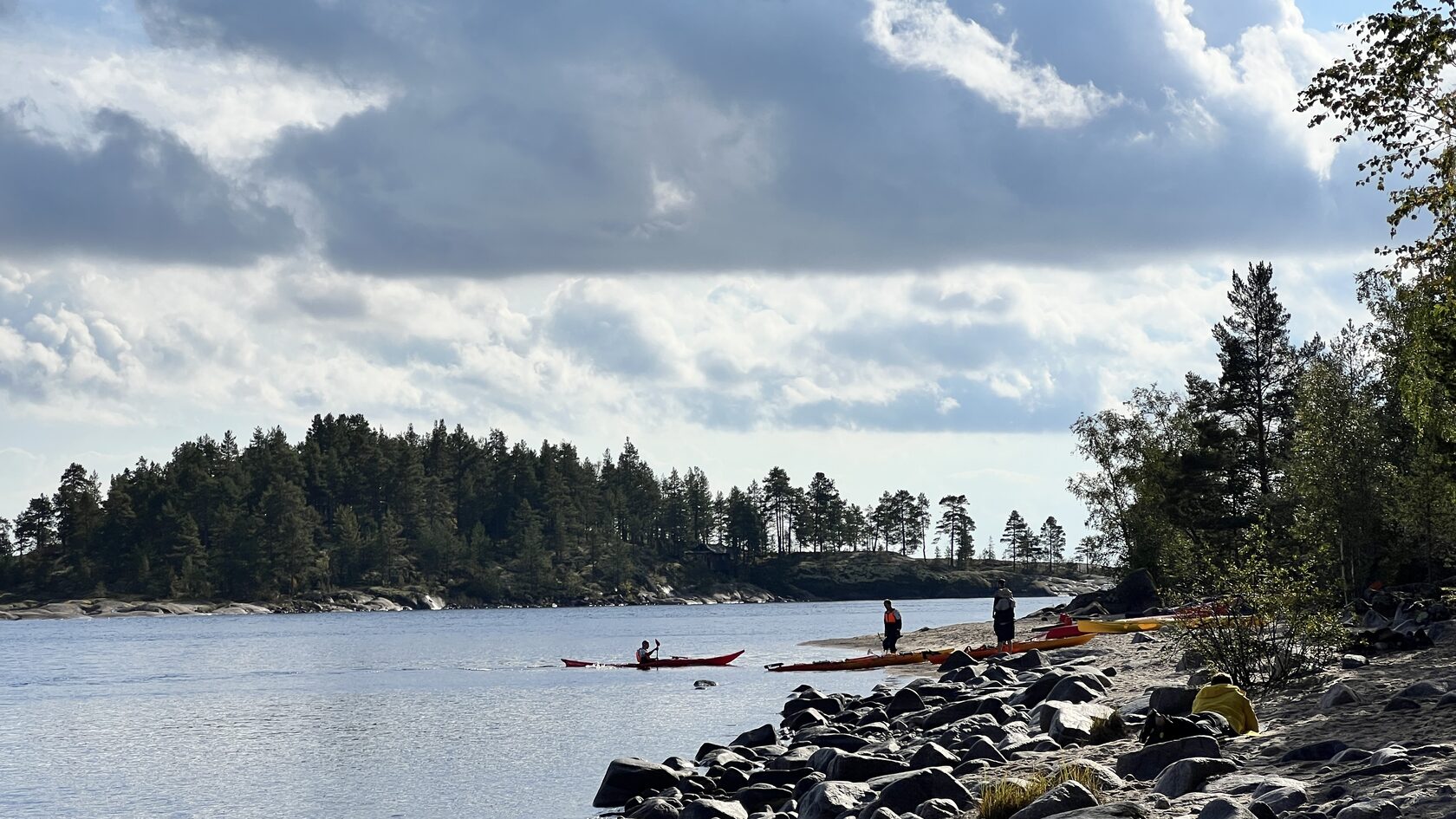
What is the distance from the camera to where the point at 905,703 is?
31.3 metres

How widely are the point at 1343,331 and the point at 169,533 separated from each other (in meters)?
170

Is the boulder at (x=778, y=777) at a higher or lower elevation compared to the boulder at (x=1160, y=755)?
lower

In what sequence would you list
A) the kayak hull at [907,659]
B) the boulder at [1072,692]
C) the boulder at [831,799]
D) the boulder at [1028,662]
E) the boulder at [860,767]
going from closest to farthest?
the boulder at [831,799], the boulder at [860,767], the boulder at [1072,692], the boulder at [1028,662], the kayak hull at [907,659]

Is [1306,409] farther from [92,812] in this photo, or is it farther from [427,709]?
[92,812]

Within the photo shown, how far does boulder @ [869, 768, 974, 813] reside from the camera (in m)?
17.0

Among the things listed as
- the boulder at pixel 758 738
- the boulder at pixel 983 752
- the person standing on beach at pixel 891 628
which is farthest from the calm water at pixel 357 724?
the boulder at pixel 983 752

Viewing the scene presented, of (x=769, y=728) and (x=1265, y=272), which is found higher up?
(x=1265, y=272)

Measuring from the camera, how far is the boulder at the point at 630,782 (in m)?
24.5

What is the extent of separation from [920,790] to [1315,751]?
4.54 m

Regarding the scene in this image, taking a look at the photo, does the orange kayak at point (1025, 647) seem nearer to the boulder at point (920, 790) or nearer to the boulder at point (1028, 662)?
the boulder at point (1028, 662)

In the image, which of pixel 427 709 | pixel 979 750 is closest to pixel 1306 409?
pixel 427 709

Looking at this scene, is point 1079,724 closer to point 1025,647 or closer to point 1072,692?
point 1072,692

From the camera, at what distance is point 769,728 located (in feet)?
94.3

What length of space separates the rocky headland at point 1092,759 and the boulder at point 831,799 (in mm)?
26
